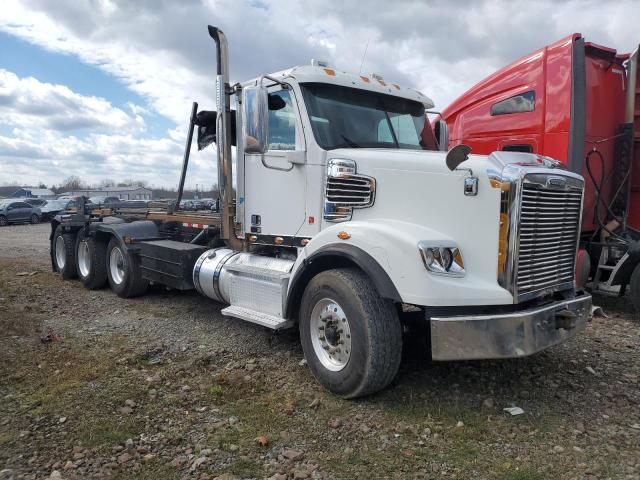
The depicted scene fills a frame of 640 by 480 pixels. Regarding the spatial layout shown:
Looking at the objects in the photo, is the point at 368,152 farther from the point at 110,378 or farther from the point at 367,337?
the point at 110,378

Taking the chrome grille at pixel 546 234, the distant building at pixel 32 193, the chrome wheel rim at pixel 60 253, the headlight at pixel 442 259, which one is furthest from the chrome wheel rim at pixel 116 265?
the distant building at pixel 32 193

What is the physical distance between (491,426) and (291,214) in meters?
2.67

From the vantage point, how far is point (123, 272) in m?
7.80

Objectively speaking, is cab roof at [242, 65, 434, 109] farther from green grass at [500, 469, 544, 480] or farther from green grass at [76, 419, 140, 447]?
green grass at [500, 469, 544, 480]

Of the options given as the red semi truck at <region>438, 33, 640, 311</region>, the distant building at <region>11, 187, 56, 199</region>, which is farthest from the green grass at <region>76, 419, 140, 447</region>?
the distant building at <region>11, 187, 56, 199</region>

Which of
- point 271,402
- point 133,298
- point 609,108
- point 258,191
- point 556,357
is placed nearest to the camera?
point 271,402

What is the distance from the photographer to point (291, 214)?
5.17 metres

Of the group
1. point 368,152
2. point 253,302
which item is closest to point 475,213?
point 368,152

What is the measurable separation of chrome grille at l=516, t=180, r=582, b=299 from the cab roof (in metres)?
2.14

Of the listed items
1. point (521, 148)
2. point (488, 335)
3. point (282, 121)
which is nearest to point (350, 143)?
point (282, 121)

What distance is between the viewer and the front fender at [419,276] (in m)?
3.58

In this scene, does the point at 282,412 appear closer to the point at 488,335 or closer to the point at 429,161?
the point at 488,335

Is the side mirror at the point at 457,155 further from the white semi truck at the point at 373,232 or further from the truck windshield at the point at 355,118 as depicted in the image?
the truck windshield at the point at 355,118

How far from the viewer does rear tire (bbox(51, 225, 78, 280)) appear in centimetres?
931
